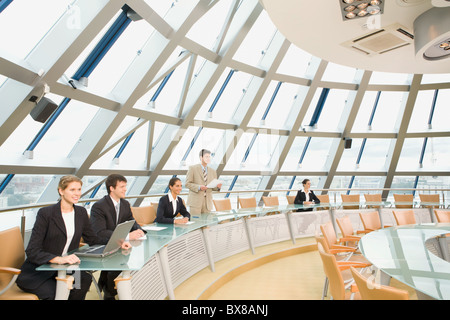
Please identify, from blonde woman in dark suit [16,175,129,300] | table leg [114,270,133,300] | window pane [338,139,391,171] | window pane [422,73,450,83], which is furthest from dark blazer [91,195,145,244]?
window pane [422,73,450,83]

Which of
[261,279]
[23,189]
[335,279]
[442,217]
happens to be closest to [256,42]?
[442,217]

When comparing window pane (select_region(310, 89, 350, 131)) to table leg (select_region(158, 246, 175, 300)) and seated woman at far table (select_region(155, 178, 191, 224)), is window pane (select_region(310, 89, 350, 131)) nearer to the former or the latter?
seated woman at far table (select_region(155, 178, 191, 224))

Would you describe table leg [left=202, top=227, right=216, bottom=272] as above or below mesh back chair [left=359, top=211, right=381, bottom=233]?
below

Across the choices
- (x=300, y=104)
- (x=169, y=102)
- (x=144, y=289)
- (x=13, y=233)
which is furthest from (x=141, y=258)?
(x=300, y=104)

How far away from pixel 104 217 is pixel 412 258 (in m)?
3.09

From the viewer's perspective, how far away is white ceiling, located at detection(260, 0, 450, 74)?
3814 mm

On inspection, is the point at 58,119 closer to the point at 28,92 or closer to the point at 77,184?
the point at 28,92

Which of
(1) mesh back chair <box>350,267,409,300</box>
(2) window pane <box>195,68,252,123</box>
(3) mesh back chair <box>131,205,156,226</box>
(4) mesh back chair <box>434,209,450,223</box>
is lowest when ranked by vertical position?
(1) mesh back chair <box>350,267,409,300</box>

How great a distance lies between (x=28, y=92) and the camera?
4.86 m

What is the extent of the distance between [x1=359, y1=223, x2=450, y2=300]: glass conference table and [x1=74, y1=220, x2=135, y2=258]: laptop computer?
221 cm

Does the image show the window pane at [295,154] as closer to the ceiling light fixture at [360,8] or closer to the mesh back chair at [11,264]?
the ceiling light fixture at [360,8]

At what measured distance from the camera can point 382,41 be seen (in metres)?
4.63

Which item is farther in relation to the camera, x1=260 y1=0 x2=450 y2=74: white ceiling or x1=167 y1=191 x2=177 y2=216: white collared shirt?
x1=167 y1=191 x2=177 y2=216: white collared shirt
